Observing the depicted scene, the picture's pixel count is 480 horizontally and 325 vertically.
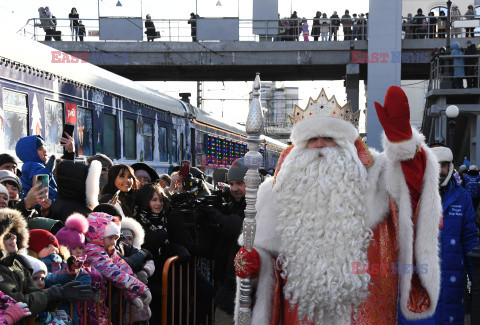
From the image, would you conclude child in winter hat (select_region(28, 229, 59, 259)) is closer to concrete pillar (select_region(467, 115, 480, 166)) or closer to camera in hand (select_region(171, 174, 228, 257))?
camera in hand (select_region(171, 174, 228, 257))

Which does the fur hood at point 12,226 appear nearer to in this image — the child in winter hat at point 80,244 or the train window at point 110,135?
the child in winter hat at point 80,244

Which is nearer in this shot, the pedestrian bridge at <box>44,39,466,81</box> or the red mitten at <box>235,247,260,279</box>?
the red mitten at <box>235,247,260,279</box>

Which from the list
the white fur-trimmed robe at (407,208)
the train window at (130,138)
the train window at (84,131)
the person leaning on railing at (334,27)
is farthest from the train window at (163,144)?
the person leaning on railing at (334,27)

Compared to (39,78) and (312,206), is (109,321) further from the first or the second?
(39,78)

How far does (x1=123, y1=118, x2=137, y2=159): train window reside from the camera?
1062cm

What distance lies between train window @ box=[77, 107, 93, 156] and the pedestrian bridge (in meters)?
14.6

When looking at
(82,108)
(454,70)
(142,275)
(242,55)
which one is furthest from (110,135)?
(242,55)

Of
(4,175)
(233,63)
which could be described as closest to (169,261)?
(4,175)

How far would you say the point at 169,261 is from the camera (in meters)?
4.64

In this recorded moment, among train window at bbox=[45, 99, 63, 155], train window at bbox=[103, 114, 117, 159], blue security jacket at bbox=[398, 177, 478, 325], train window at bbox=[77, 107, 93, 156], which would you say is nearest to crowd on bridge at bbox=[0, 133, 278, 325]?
blue security jacket at bbox=[398, 177, 478, 325]

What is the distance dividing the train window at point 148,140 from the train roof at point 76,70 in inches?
18.9

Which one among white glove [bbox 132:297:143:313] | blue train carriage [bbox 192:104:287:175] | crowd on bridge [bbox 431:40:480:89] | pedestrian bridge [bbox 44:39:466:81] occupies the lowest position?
blue train carriage [bbox 192:104:287:175]

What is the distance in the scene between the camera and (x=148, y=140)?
11.8m

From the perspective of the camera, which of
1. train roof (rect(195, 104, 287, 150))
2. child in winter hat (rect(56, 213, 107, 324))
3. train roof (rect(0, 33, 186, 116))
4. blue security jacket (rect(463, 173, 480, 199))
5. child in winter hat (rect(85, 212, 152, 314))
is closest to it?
child in winter hat (rect(56, 213, 107, 324))
